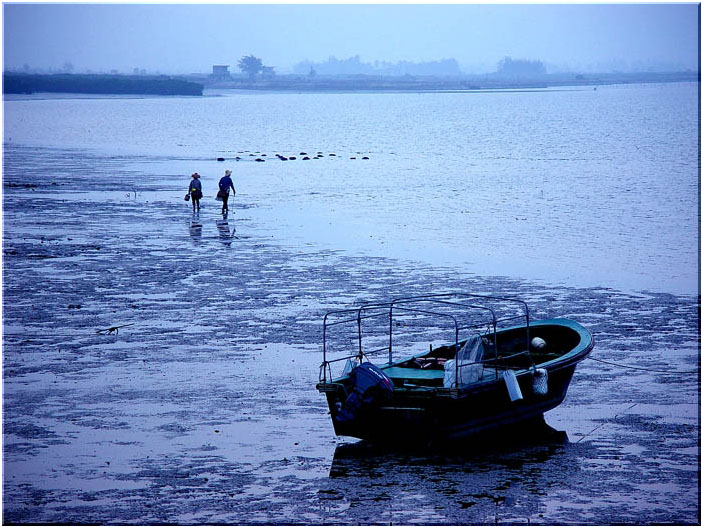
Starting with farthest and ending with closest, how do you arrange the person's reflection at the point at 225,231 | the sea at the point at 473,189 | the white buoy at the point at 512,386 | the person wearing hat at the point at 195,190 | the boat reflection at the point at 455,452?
the person wearing hat at the point at 195,190 < the person's reflection at the point at 225,231 < the sea at the point at 473,189 < the white buoy at the point at 512,386 < the boat reflection at the point at 455,452

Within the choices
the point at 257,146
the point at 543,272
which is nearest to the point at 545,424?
the point at 543,272

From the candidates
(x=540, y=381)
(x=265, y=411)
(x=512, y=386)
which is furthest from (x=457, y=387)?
(x=265, y=411)

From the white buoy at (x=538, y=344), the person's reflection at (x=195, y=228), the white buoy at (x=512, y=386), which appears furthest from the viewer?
the person's reflection at (x=195, y=228)

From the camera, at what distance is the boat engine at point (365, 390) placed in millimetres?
14602

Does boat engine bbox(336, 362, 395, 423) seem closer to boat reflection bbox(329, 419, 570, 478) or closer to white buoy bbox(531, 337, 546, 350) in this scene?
boat reflection bbox(329, 419, 570, 478)

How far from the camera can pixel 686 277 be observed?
88.3 ft

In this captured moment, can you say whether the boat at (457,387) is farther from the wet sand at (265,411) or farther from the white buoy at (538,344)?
the wet sand at (265,411)

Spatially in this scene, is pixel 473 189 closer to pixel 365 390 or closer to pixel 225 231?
pixel 225 231

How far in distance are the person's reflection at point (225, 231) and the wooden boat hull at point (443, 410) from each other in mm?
16723

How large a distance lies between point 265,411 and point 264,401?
0.48 meters

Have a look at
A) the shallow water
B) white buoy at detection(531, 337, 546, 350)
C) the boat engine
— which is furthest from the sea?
the boat engine

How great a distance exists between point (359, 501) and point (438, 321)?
9056 millimetres

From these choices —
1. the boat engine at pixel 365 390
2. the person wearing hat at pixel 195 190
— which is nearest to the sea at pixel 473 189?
the person wearing hat at pixel 195 190

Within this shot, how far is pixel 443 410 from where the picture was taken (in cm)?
1462
